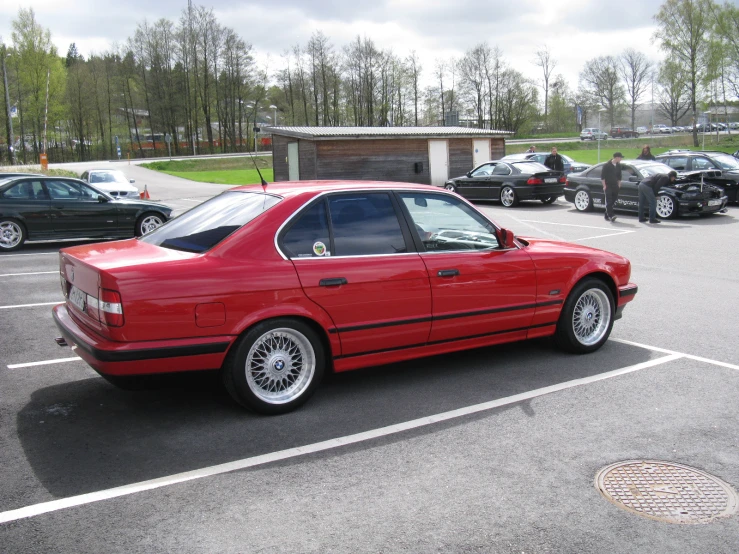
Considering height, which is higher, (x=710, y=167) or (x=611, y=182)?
(x=710, y=167)

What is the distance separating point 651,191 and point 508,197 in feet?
18.2

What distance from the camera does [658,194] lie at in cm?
1794

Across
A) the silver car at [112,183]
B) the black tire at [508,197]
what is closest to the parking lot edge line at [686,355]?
the black tire at [508,197]

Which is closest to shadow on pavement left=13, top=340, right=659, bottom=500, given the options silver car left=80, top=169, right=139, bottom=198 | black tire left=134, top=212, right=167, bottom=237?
black tire left=134, top=212, right=167, bottom=237

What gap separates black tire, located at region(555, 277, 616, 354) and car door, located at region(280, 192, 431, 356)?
1.54 metres

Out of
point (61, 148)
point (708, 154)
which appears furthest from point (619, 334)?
point (61, 148)

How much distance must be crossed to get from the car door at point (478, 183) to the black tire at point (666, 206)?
238 inches

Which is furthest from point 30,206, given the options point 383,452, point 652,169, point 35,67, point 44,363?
point 35,67

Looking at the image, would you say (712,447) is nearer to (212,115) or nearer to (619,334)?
(619,334)

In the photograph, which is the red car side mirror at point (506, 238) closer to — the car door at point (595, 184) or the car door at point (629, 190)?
the car door at point (629, 190)

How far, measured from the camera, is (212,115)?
82.5m

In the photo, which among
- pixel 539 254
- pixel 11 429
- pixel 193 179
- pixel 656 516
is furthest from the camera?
pixel 193 179

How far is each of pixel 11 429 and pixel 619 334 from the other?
5.42 meters

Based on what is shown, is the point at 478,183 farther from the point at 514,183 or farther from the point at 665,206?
the point at 665,206
